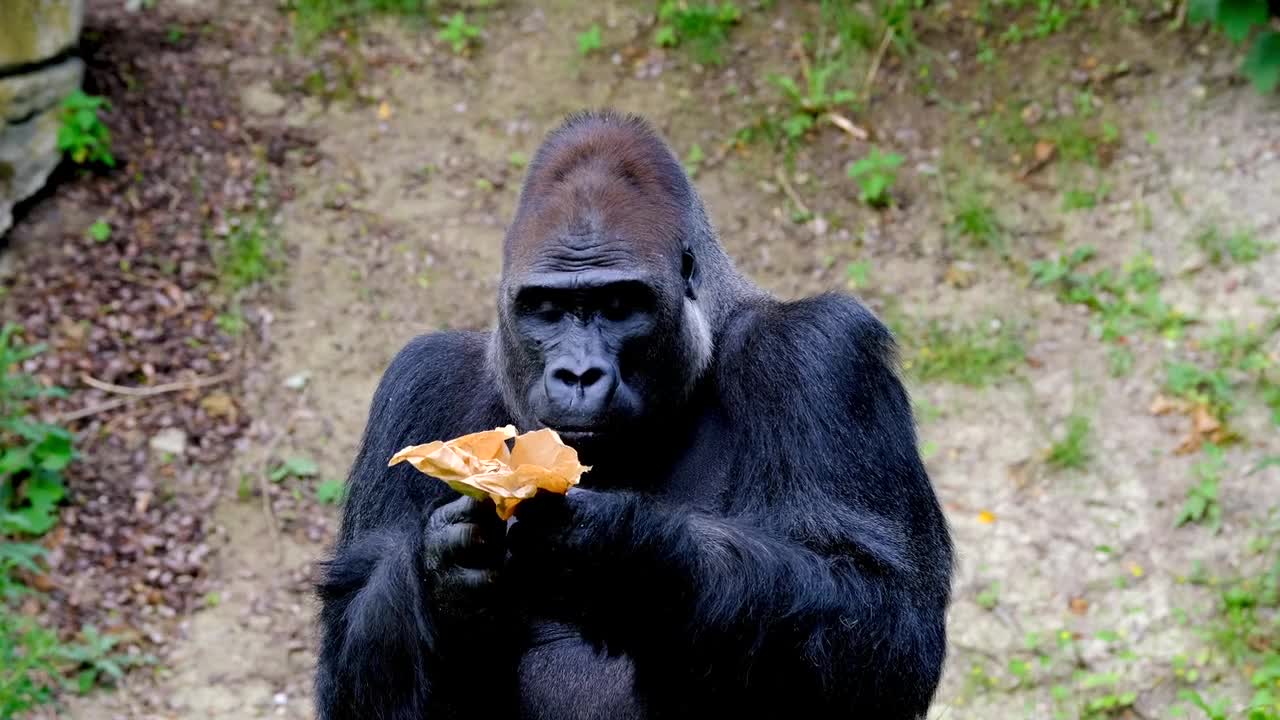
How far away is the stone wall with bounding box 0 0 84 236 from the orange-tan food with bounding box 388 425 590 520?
6089 mm

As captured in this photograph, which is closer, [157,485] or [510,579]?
[510,579]

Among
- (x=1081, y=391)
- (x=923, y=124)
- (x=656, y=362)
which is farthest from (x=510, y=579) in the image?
(x=923, y=124)

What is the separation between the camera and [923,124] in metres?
9.45

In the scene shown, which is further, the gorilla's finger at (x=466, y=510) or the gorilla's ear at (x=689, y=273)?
the gorilla's ear at (x=689, y=273)

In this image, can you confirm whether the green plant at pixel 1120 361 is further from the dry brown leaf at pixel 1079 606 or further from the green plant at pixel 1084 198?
the dry brown leaf at pixel 1079 606

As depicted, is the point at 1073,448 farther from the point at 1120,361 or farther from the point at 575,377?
the point at 575,377

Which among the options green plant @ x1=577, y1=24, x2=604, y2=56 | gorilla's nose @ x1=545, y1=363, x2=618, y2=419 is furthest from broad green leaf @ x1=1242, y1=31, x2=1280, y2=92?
gorilla's nose @ x1=545, y1=363, x2=618, y2=419

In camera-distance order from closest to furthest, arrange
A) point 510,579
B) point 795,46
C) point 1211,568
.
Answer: point 510,579 → point 1211,568 → point 795,46

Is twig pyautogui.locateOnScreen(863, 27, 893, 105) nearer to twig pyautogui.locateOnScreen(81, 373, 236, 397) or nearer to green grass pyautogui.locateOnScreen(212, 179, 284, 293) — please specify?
green grass pyautogui.locateOnScreen(212, 179, 284, 293)

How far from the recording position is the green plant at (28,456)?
7.48 m

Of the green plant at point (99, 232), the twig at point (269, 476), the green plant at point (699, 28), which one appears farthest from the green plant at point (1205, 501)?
the green plant at point (99, 232)

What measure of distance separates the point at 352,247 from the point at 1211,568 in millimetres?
5043

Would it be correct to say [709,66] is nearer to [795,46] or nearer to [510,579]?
[795,46]

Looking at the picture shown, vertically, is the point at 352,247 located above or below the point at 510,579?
below
